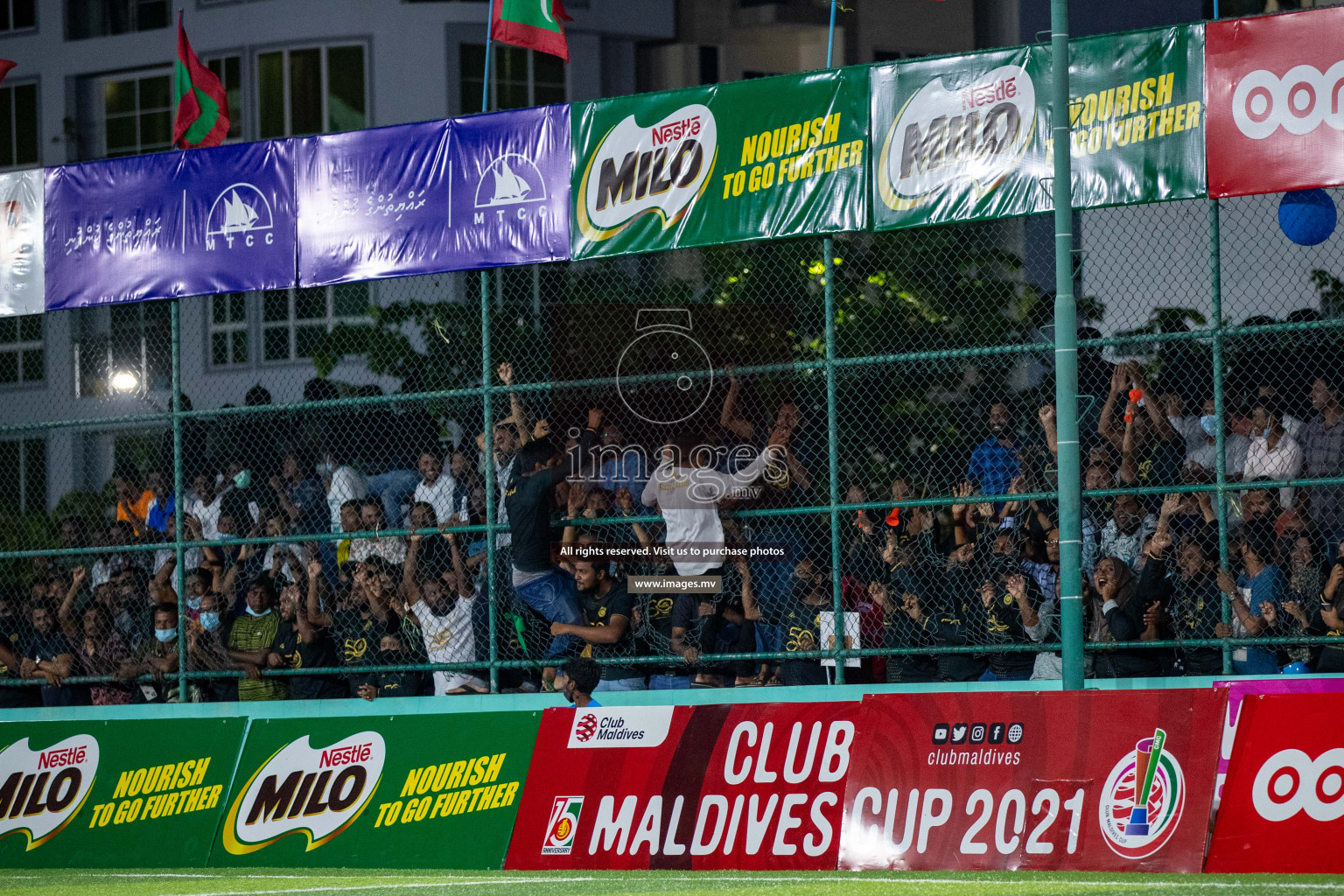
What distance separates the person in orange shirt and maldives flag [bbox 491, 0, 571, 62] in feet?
16.1

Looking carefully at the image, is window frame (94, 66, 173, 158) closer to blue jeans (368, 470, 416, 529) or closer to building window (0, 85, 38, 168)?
building window (0, 85, 38, 168)

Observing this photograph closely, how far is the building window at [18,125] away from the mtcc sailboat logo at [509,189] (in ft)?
76.4

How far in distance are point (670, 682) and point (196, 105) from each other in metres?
6.25

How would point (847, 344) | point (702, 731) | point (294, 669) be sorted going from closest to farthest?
point (702, 731), point (294, 669), point (847, 344)

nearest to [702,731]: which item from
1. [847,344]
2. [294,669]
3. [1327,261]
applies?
[294,669]

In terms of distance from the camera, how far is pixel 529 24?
42.7ft

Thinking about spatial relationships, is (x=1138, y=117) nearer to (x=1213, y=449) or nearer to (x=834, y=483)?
(x=1213, y=449)

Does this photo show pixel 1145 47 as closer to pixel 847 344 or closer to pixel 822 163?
pixel 822 163

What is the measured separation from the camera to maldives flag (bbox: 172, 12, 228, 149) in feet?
47.2

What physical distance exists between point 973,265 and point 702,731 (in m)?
12.7

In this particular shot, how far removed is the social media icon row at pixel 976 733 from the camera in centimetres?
952

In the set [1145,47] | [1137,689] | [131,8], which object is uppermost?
[131,8]

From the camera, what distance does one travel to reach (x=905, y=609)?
11.5 m

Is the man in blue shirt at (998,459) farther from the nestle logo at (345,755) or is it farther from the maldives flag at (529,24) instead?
the nestle logo at (345,755)
